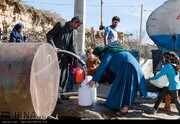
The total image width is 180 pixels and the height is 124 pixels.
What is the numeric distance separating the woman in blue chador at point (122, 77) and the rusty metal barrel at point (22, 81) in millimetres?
1131

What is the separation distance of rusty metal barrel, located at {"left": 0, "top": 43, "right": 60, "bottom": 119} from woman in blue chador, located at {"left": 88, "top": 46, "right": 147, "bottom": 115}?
1.13 metres

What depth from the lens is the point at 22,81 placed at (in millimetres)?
2910

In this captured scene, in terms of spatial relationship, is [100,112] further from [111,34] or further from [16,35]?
[16,35]

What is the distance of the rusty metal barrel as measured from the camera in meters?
2.92

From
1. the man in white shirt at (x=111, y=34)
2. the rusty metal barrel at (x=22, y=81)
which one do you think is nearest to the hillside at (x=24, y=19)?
the man in white shirt at (x=111, y=34)

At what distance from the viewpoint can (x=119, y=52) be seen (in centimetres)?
423

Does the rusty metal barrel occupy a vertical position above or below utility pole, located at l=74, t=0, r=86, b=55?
below

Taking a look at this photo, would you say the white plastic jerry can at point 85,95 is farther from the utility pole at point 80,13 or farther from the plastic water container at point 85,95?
the utility pole at point 80,13

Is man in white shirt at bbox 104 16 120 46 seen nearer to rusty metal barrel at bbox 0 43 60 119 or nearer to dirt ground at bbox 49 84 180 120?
dirt ground at bbox 49 84 180 120

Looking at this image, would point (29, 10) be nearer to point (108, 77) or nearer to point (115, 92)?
point (108, 77)

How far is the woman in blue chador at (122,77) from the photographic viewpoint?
4.16m

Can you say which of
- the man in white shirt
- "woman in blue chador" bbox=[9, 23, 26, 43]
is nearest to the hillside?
the man in white shirt

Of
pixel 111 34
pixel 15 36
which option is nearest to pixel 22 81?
pixel 15 36

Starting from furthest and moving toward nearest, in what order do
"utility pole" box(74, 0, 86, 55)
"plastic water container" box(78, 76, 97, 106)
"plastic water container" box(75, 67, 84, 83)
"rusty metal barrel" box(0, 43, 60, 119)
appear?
"utility pole" box(74, 0, 86, 55) → "plastic water container" box(75, 67, 84, 83) → "plastic water container" box(78, 76, 97, 106) → "rusty metal barrel" box(0, 43, 60, 119)
